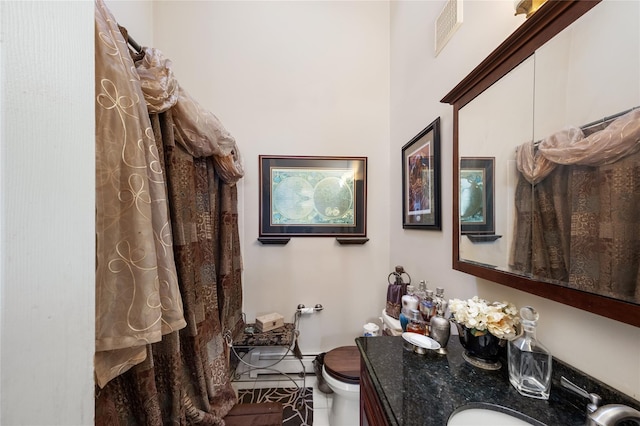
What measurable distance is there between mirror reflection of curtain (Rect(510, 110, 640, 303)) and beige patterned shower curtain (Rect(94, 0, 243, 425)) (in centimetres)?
113

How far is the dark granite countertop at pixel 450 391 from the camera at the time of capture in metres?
0.53

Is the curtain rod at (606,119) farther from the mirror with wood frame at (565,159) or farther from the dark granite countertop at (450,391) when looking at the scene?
the dark granite countertop at (450,391)

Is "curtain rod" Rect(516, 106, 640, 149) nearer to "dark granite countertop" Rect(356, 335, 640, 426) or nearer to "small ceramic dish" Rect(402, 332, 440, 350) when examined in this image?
"dark granite countertop" Rect(356, 335, 640, 426)

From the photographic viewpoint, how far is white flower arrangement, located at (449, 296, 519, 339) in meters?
0.67

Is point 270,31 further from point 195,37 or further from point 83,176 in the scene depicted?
point 83,176

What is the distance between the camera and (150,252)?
0.68 meters

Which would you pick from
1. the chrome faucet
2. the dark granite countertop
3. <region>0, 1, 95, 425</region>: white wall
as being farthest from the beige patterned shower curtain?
the chrome faucet

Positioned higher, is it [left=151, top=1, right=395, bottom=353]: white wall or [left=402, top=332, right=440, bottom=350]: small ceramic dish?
[left=151, top=1, right=395, bottom=353]: white wall

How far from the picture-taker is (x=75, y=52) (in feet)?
1.17

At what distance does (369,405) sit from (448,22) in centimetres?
169

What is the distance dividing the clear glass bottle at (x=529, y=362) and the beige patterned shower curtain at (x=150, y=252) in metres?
1.01

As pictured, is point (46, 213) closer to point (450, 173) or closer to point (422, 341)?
point (422, 341)

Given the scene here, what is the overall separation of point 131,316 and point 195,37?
2170 mm

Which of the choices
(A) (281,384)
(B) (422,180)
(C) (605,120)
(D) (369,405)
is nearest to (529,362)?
(D) (369,405)
